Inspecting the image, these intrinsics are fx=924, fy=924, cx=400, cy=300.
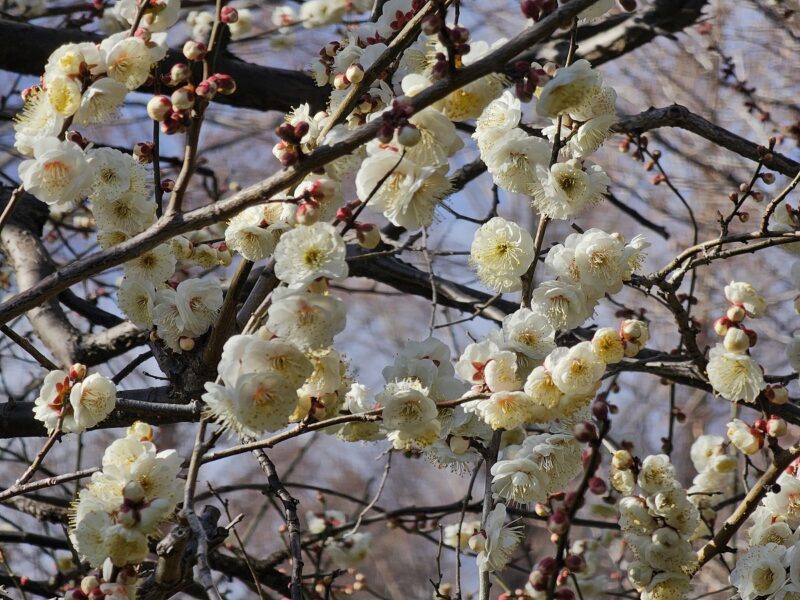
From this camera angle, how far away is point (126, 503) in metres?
1.69

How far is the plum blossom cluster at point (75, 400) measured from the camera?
6.48 feet

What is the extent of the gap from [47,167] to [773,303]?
686 centimetres

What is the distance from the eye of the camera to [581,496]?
1.41 meters

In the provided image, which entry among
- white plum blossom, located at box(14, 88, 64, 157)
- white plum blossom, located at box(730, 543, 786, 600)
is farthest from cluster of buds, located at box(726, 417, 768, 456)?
white plum blossom, located at box(14, 88, 64, 157)

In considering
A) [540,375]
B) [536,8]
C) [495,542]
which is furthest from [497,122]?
[495,542]

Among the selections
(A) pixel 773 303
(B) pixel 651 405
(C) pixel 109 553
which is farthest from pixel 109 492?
(B) pixel 651 405

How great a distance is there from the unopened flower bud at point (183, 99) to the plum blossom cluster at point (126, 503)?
66 cm

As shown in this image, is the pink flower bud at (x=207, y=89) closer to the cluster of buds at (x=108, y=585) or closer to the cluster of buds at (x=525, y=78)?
the cluster of buds at (x=525, y=78)

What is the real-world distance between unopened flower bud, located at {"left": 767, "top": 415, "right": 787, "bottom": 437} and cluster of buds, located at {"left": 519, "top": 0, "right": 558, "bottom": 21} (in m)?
1.08

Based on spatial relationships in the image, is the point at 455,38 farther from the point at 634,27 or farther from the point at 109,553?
the point at 634,27

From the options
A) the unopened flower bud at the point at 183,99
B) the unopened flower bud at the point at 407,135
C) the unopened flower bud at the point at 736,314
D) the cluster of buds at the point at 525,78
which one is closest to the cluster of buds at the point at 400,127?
→ the unopened flower bud at the point at 407,135

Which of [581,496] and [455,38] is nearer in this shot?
[581,496]

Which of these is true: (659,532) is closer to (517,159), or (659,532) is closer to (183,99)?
(517,159)

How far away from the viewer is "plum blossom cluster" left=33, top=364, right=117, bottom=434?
1.98 metres
